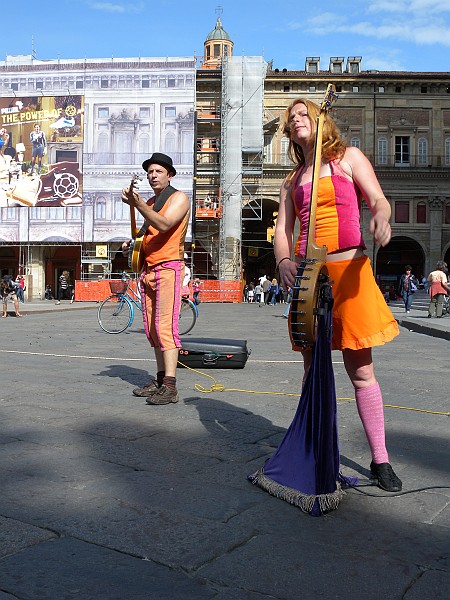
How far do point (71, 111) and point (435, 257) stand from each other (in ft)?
88.8

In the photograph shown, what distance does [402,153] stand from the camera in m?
49.6

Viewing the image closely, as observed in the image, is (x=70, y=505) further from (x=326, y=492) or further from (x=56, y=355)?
(x=56, y=355)

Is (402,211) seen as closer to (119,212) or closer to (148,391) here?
(119,212)

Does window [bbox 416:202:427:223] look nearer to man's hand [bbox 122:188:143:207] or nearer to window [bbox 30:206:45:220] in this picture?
window [bbox 30:206:45:220]

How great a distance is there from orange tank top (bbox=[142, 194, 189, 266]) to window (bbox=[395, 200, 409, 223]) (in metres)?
46.1

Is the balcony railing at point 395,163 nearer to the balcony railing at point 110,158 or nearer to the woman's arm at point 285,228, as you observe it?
the balcony railing at point 110,158

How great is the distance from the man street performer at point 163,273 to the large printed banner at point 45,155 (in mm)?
33028

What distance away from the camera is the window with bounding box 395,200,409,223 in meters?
49.1

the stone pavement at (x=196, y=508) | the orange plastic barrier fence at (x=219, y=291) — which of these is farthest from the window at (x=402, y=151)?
the stone pavement at (x=196, y=508)

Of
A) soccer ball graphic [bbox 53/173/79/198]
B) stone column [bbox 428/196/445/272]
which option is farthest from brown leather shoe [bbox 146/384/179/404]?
stone column [bbox 428/196/445/272]

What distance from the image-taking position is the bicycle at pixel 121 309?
11203 mm

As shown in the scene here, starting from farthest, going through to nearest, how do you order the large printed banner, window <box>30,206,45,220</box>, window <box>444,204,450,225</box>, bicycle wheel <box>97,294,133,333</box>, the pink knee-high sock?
window <box>444,204,450,225</box> → window <box>30,206,45,220</box> → the large printed banner → bicycle wheel <box>97,294,133,333</box> → the pink knee-high sock

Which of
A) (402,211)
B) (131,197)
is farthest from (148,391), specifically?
(402,211)

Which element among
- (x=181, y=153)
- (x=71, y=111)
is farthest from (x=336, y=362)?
(x=71, y=111)
